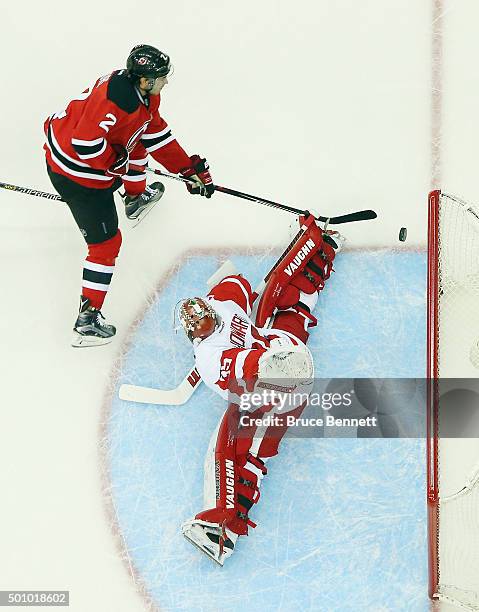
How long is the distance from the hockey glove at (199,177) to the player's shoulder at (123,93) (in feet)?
1.48

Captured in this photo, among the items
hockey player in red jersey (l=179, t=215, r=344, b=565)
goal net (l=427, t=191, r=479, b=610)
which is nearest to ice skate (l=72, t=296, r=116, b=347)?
hockey player in red jersey (l=179, t=215, r=344, b=565)

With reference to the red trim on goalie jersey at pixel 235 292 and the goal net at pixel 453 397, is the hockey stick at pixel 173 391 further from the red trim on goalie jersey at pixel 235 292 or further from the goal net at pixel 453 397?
the goal net at pixel 453 397

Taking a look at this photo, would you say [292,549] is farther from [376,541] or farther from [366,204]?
[366,204]

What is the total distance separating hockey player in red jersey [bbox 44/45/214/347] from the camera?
3096mm

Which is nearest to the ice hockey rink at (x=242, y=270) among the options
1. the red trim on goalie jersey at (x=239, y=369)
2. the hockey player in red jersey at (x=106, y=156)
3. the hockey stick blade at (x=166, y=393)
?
the hockey stick blade at (x=166, y=393)

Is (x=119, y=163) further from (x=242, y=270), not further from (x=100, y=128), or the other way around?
(x=242, y=270)

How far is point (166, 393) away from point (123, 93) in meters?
1.32

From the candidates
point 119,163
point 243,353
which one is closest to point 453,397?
point 243,353

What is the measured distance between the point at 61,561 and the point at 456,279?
6.91 ft

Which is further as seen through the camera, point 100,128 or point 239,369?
point 100,128

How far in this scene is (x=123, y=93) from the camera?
3.09 meters

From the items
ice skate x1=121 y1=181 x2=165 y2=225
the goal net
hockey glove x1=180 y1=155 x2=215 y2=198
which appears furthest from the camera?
ice skate x1=121 y1=181 x2=165 y2=225

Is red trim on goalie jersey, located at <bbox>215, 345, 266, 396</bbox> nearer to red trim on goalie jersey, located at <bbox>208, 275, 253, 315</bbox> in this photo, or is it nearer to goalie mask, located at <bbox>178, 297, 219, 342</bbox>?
goalie mask, located at <bbox>178, 297, 219, 342</bbox>

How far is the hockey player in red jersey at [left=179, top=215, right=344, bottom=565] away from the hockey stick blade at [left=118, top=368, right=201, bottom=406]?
0.21 m
